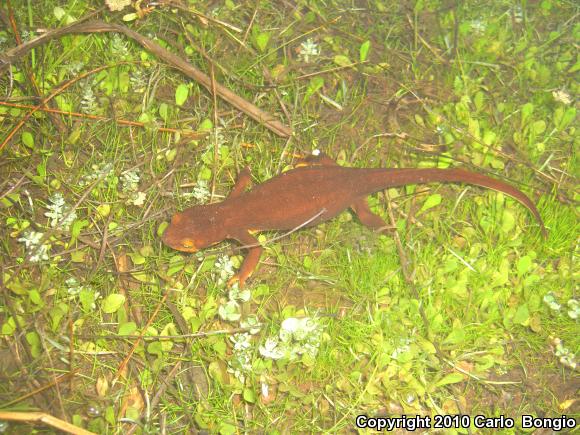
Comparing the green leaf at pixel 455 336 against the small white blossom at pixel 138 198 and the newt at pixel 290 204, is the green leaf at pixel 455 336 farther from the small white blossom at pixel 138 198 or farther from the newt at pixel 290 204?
the small white blossom at pixel 138 198

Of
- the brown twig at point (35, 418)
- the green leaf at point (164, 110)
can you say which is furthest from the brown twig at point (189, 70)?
the brown twig at point (35, 418)

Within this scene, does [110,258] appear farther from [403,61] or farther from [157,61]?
[403,61]

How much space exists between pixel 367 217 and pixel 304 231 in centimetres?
59

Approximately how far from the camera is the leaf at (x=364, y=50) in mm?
4578

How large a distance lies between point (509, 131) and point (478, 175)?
877mm

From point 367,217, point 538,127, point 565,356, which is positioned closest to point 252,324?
point 367,217

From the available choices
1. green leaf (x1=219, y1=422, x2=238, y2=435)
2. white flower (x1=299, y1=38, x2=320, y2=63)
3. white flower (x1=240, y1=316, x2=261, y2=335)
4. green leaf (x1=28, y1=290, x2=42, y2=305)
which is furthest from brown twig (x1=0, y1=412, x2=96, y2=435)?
white flower (x1=299, y1=38, x2=320, y2=63)

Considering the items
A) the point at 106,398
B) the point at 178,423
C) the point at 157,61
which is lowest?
the point at 178,423

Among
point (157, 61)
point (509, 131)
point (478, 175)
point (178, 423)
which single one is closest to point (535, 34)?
point (509, 131)

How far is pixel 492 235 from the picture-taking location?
419 centimetres

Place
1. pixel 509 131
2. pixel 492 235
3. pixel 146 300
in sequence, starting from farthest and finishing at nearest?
pixel 509 131, pixel 492 235, pixel 146 300

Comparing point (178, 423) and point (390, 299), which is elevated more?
point (390, 299)

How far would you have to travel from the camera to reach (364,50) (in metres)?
4.61

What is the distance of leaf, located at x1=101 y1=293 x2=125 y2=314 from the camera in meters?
3.70
